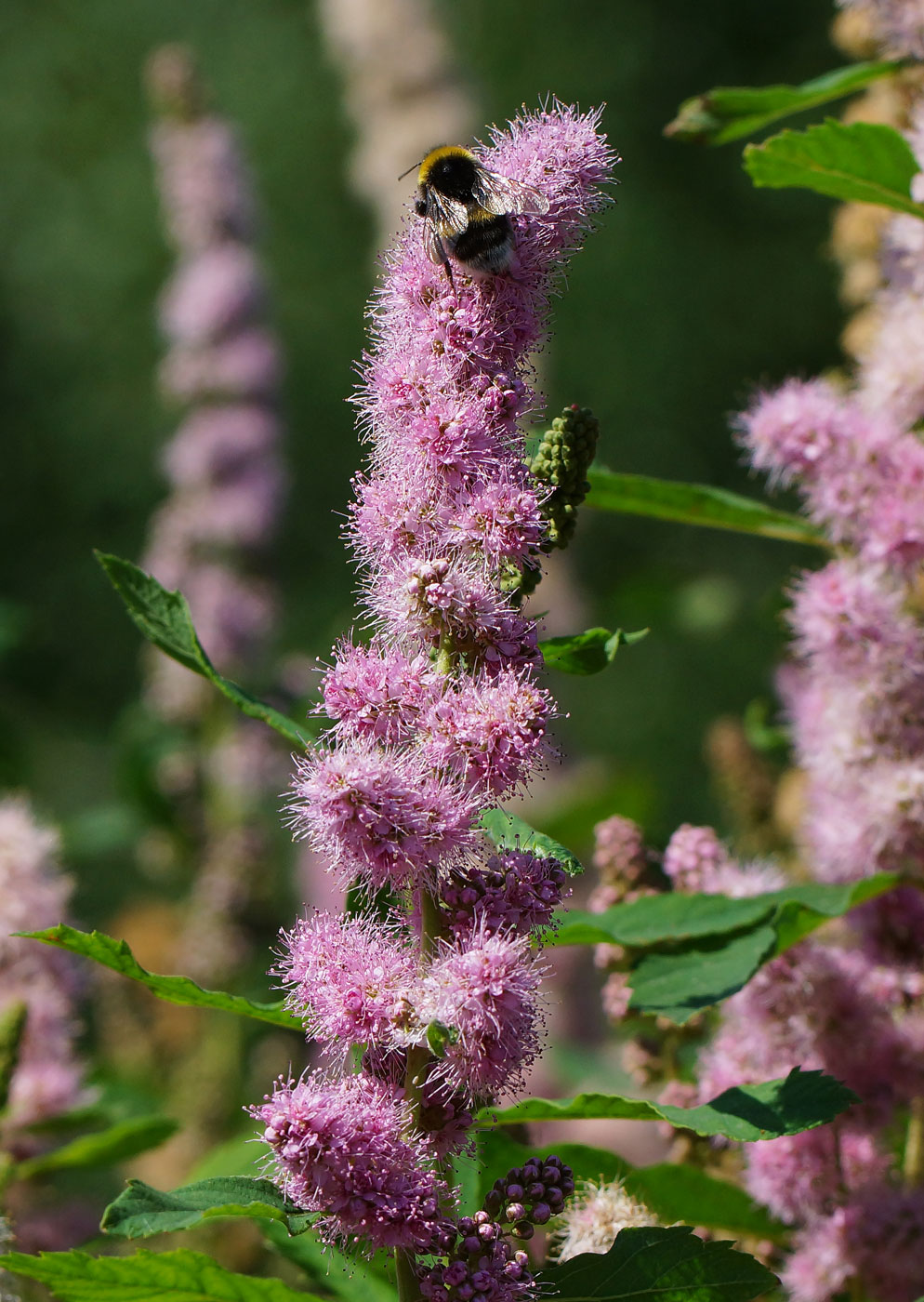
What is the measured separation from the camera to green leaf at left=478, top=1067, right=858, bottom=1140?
112 cm

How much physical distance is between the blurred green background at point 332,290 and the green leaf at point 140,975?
275 inches

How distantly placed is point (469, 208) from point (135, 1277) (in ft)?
2.90

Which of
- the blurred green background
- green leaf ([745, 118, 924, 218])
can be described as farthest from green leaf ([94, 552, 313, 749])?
the blurred green background

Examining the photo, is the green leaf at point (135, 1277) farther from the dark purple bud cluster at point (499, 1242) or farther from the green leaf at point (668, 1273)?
the green leaf at point (668, 1273)

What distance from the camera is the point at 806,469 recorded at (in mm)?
1679

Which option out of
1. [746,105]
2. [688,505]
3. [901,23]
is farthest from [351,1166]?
[901,23]

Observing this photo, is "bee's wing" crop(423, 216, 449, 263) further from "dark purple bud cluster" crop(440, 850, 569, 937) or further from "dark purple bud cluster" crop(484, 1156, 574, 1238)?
"dark purple bud cluster" crop(484, 1156, 574, 1238)

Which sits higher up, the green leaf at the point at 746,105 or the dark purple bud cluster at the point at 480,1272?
the green leaf at the point at 746,105

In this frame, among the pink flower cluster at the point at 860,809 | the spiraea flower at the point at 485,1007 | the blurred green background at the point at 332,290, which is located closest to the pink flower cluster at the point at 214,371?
the pink flower cluster at the point at 860,809

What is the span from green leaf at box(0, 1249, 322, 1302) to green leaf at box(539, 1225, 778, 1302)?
0.81ft

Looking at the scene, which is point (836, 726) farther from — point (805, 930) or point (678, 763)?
point (678, 763)

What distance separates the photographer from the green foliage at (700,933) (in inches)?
52.1

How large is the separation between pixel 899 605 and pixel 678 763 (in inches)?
288

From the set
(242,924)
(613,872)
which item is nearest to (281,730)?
(613,872)
